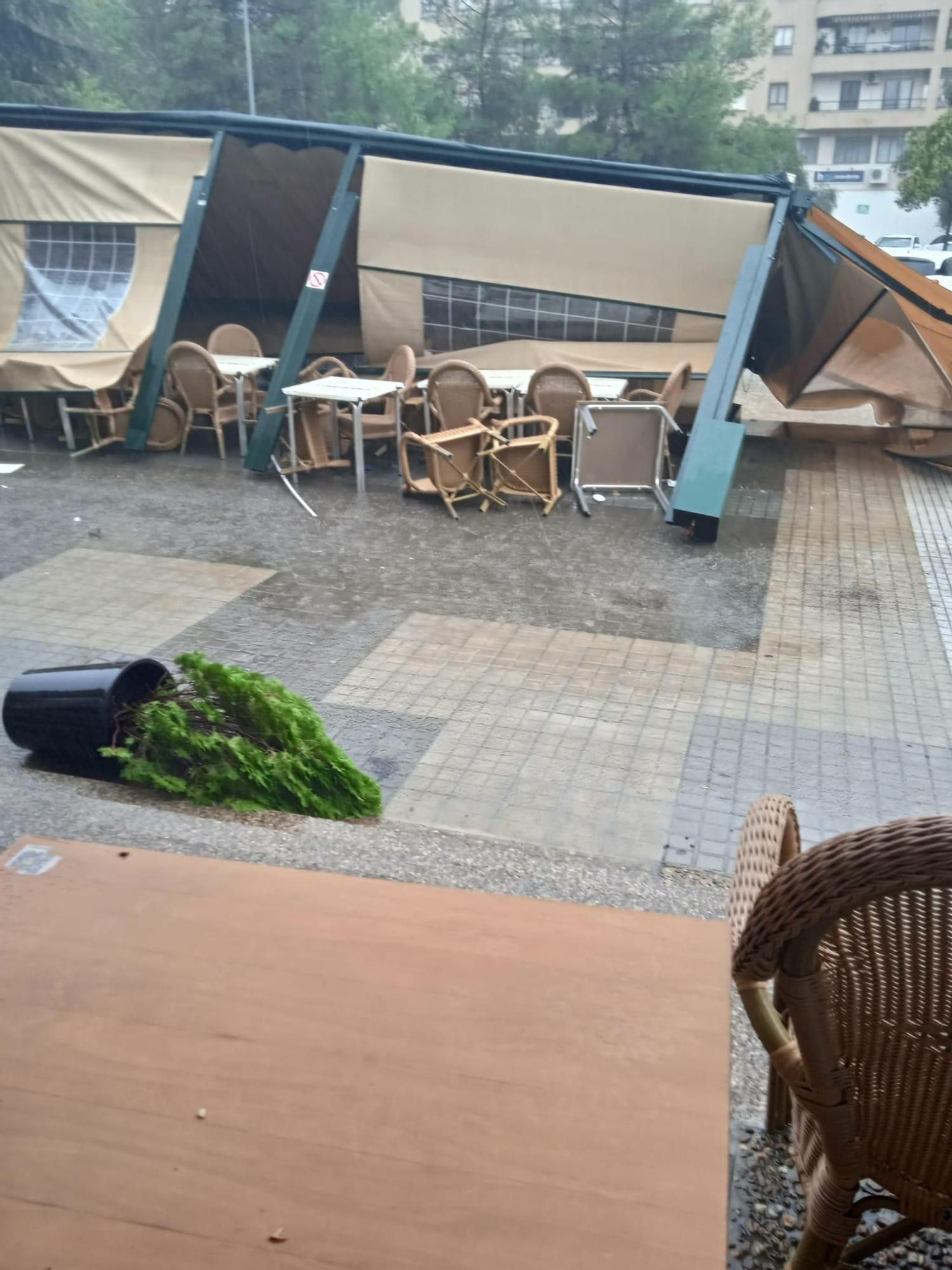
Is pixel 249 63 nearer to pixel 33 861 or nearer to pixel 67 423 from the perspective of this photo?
pixel 67 423

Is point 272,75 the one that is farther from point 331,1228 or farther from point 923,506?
point 331,1228

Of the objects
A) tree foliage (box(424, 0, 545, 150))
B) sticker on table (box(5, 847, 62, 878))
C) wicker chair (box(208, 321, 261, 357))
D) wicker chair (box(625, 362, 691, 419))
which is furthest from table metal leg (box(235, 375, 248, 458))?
tree foliage (box(424, 0, 545, 150))

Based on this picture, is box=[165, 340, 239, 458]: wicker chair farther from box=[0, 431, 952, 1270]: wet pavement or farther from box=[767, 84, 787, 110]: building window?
box=[767, 84, 787, 110]: building window

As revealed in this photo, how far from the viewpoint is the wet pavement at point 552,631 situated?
4.62 meters

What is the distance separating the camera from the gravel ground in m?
1.97

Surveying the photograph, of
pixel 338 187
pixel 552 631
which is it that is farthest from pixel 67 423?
pixel 552 631

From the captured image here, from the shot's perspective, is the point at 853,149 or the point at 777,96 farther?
the point at 853,149

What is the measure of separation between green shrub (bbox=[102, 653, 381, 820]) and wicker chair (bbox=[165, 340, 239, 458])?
22.4ft

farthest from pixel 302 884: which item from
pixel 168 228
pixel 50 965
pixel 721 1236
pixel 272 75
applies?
pixel 272 75

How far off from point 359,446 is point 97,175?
4.38 metres

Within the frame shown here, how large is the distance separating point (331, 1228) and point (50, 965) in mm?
652

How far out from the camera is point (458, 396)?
9438mm

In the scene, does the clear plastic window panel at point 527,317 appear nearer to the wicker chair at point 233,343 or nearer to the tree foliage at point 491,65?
the wicker chair at point 233,343

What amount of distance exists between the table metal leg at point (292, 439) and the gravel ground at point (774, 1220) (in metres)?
8.32
